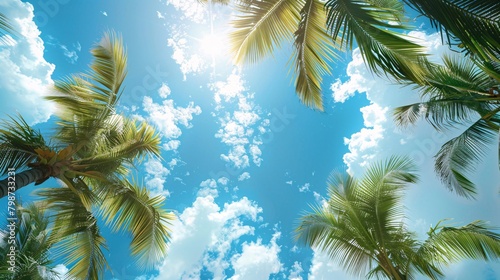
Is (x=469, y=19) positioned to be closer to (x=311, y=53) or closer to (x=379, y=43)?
(x=379, y=43)

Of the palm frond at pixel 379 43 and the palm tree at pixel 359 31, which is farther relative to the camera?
the palm frond at pixel 379 43

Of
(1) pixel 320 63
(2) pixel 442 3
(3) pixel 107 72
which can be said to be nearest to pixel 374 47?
(2) pixel 442 3

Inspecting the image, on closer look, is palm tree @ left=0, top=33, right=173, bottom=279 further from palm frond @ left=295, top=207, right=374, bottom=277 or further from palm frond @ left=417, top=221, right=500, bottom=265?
palm frond @ left=417, top=221, right=500, bottom=265

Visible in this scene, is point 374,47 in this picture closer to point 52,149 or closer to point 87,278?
point 52,149

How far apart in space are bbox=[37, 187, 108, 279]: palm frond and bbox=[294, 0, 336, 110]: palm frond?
5518 mm

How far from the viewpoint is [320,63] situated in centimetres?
648

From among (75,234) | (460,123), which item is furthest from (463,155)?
(75,234)

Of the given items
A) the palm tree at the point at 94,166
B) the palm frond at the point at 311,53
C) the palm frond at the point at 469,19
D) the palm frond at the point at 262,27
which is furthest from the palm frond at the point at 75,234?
the palm frond at the point at 469,19

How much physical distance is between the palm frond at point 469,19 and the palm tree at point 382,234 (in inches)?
228

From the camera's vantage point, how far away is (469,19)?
2.73 metres

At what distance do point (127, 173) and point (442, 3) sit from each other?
25.5 feet

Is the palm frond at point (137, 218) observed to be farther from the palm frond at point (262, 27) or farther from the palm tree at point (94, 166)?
the palm frond at point (262, 27)

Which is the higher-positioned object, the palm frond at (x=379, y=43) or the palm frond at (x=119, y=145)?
the palm frond at (x=119, y=145)

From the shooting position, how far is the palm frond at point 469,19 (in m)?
2.66
